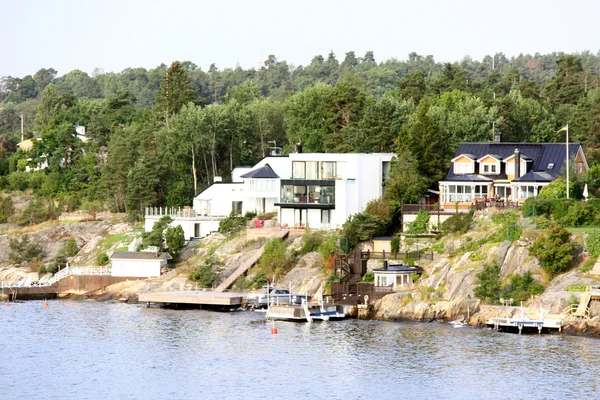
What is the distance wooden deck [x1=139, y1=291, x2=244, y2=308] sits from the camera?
78000 millimetres

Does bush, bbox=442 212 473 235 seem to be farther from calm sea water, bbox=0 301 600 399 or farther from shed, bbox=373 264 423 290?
calm sea water, bbox=0 301 600 399

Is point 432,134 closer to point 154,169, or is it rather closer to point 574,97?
point 154,169

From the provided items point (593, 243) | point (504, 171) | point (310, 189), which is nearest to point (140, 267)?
point (310, 189)

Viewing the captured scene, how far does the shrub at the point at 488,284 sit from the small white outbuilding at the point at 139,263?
87.3ft

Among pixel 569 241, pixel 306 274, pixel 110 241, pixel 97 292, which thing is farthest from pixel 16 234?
pixel 569 241

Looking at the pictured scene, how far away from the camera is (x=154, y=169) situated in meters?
105

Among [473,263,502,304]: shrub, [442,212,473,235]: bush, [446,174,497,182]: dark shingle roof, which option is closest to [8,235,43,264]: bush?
[446,174,497,182]: dark shingle roof

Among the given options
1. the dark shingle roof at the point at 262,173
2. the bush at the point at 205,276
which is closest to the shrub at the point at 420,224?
the bush at the point at 205,276

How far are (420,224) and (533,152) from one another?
38.1 ft

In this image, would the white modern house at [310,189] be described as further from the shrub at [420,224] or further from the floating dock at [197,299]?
the floating dock at [197,299]

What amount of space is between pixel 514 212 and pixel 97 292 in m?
30.9

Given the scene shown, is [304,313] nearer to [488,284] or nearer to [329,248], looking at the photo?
[329,248]

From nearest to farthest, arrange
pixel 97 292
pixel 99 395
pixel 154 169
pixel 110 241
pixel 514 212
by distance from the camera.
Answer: pixel 99 395, pixel 514 212, pixel 97 292, pixel 110 241, pixel 154 169

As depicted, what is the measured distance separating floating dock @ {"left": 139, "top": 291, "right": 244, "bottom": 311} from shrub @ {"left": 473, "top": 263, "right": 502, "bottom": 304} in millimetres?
16432
